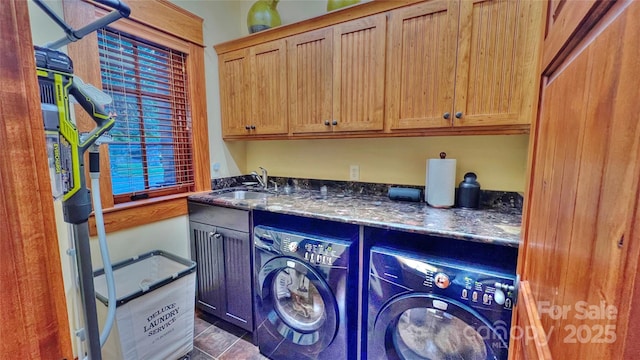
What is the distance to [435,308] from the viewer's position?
1.08 m

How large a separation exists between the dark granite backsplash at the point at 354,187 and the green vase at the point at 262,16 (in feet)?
4.13

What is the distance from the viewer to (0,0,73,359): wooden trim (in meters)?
0.37

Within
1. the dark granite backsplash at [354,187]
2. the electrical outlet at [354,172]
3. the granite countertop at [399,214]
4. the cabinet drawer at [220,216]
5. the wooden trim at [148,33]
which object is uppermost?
the wooden trim at [148,33]

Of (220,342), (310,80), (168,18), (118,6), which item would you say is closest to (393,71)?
(310,80)

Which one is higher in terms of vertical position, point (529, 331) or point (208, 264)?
point (529, 331)

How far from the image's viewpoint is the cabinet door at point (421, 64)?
4.61 ft

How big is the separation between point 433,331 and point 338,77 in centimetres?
152

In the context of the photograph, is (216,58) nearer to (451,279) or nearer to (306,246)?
(306,246)

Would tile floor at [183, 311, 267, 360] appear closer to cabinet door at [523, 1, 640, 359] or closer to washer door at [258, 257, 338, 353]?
washer door at [258, 257, 338, 353]

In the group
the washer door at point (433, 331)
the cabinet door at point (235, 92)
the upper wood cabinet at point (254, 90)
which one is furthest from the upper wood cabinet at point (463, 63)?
the cabinet door at point (235, 92)

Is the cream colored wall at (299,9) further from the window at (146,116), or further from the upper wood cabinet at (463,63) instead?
the window at (146,116)

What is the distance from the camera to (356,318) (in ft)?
4.43

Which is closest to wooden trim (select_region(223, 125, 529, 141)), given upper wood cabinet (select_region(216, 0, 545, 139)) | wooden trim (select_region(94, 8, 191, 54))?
upper wood cabinet (select_region(216, 0, 545, 139))

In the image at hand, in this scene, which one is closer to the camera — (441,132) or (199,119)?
(441,132)
